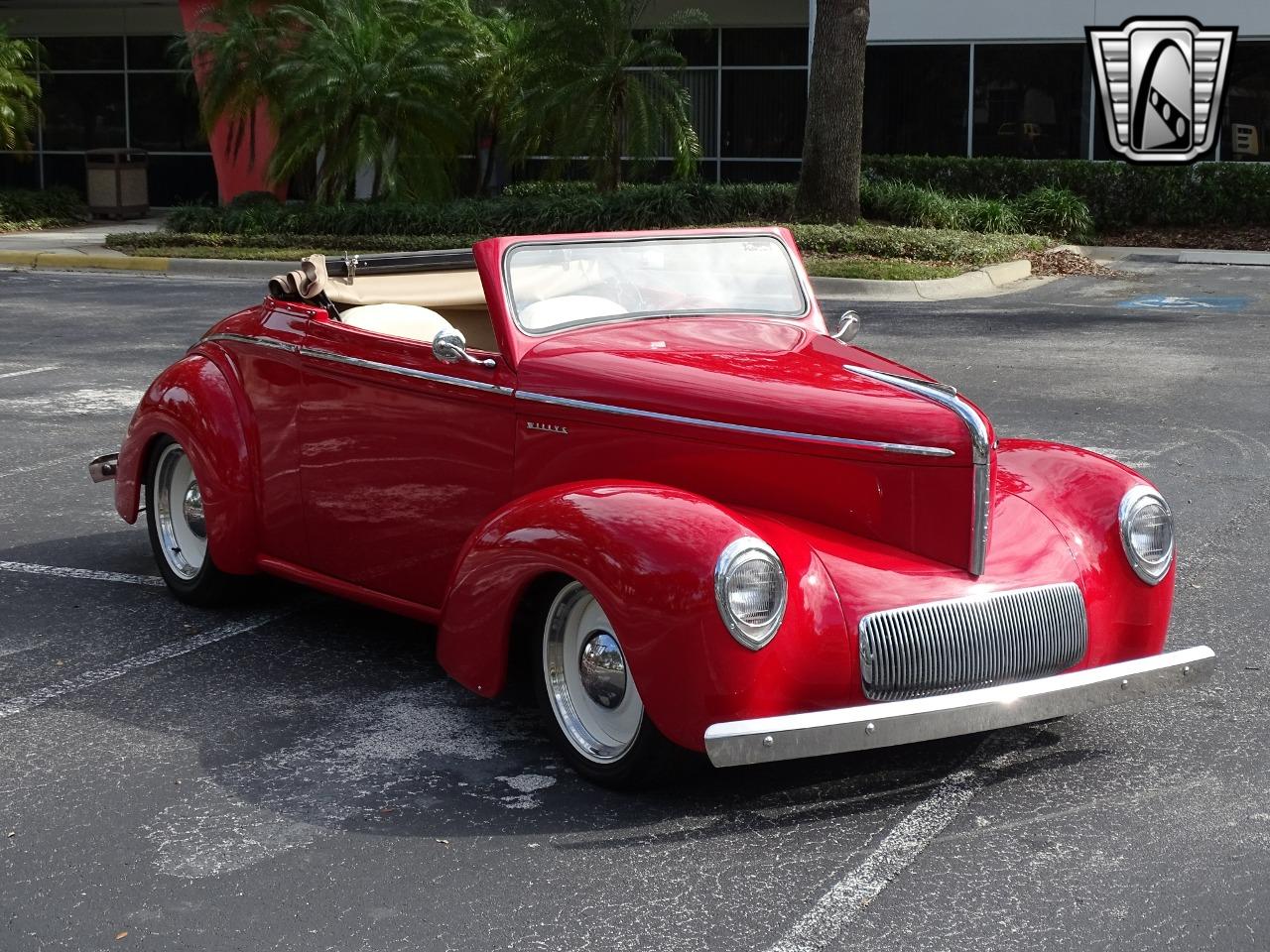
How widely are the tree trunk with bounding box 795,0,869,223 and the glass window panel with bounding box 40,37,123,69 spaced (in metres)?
16.6

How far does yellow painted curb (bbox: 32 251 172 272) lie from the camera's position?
66.2 feet

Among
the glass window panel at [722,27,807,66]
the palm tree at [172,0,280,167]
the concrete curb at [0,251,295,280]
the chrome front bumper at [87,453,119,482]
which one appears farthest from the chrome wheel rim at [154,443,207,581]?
the glass window panel at [722,27,807,66]

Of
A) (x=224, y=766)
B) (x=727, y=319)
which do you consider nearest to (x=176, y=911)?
(x=224, y=766)

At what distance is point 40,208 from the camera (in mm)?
27047

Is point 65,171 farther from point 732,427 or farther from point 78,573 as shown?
point 732,427

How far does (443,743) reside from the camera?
4832 mm

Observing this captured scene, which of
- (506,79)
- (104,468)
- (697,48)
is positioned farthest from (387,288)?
(697,48)

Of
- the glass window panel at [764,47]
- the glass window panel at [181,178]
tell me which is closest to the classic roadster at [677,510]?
the glass window panel at [764,47]

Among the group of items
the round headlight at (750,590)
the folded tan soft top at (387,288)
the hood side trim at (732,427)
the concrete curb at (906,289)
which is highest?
the folded tan soft top at (387,288)

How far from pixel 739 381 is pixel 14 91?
2602 cm

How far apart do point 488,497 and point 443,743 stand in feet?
2.61

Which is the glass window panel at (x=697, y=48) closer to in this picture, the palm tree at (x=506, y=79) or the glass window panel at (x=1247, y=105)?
the palm tree at (x=506, y=79)

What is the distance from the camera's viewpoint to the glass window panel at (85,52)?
3111 cm

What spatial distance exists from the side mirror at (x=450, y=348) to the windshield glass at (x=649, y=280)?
8.1 inches
